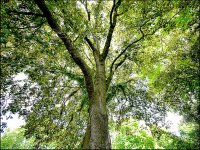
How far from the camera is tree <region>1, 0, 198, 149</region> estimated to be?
7.03 m

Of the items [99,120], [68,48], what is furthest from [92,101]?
[68,48]

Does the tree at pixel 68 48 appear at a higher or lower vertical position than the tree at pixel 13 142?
lower

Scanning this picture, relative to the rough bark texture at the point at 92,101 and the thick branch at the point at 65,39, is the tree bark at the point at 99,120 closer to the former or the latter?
the rough bark texture at the point at 92,101

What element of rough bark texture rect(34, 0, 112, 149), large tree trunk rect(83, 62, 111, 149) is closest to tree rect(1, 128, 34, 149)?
large tree trunk rect(83, 62, 111, 149)

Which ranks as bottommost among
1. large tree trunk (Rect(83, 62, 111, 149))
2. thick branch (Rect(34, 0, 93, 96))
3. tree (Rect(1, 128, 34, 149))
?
large tree trunk (Rect(83, 62, 111, 149))

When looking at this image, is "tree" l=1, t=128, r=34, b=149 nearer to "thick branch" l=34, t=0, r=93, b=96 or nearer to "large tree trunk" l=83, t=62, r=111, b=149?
"large tree trunk" l=83, t=62, r=111, b=149

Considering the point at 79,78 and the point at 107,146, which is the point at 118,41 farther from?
the point at 107,146

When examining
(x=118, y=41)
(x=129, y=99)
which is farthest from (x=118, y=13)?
(x=129, y=99)

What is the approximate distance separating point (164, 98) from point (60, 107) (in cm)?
654

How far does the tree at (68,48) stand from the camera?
7.03 m

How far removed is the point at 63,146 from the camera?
456 inches

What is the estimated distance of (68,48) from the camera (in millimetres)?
6922

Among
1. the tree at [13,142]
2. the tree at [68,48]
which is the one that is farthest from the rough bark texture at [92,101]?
the tree at [13,142]

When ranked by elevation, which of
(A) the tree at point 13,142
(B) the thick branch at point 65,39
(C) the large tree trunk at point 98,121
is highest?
(A) the tree at point 13,142
